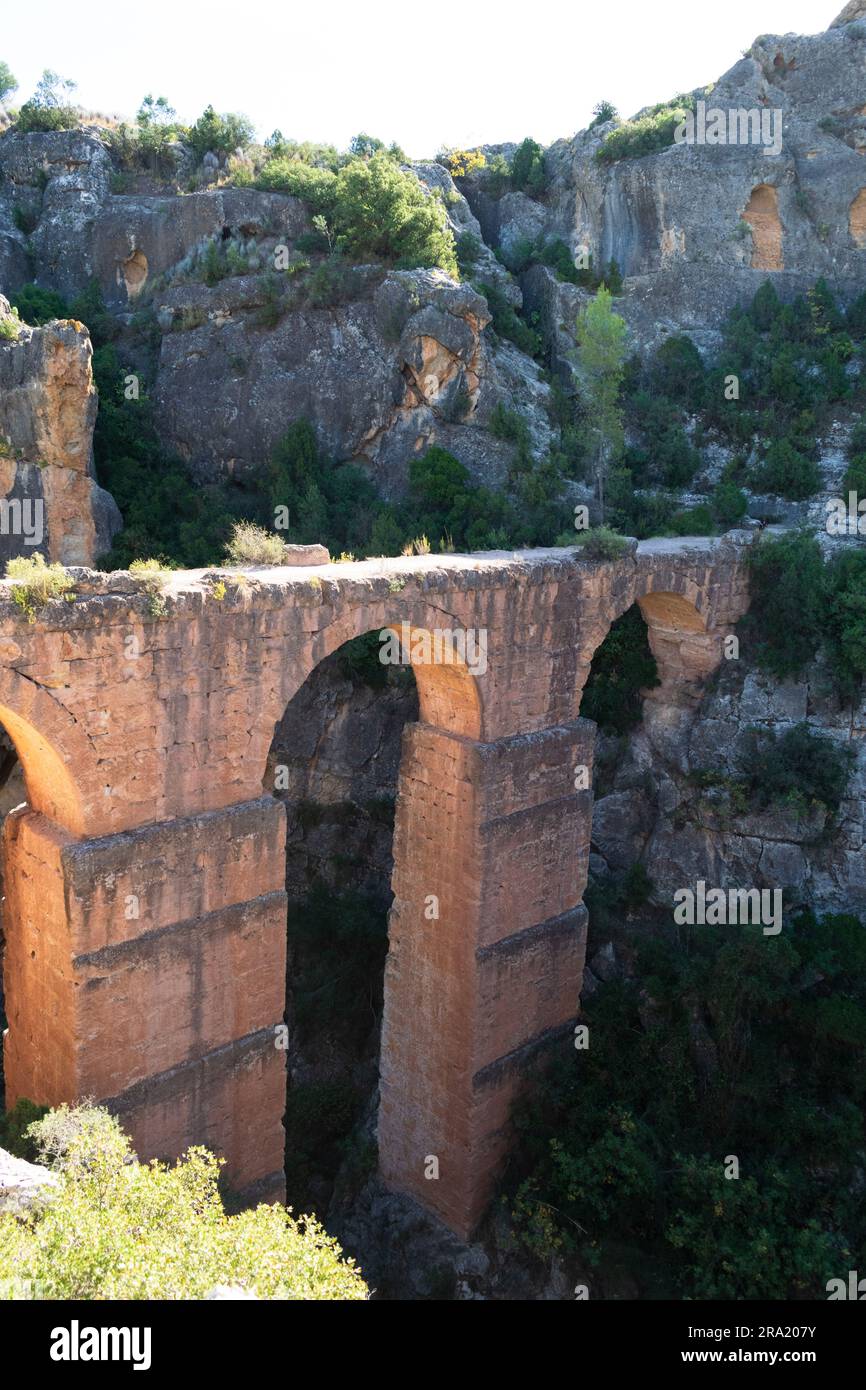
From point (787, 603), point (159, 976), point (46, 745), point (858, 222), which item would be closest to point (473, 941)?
point (159, 976)

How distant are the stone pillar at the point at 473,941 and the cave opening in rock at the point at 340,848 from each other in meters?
3.55

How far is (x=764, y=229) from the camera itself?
1091 inches

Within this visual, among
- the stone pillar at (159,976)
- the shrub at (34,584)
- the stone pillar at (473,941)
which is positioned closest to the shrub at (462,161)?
the stone pillar at (473,941)

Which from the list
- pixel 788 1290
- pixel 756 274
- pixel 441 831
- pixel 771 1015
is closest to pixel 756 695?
pixel 771 1015

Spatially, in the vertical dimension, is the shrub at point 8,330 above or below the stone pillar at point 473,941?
above

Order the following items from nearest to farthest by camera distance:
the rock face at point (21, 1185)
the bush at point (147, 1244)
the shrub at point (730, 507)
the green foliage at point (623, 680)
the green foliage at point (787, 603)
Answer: the bush at point (147, 1244) → the rock face at point (21, 1185) → the green foliage at point (787, 603) → the green foliage at point (623, 680) → the shrub at point (730, 507)

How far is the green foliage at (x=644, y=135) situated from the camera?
2752 cm

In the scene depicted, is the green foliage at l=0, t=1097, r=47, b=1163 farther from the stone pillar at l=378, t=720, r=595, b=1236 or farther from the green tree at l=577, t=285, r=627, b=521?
the green tree at l=577, t=285, r=627, b=521

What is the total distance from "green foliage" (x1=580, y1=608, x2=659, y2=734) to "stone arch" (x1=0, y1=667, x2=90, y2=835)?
10181 mm

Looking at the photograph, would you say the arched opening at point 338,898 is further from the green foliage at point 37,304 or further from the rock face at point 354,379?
the green foliage at point 37,304

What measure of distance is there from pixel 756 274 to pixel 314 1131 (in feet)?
76.7

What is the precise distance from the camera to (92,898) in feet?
30.4

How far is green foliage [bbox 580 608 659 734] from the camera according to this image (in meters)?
17.5
